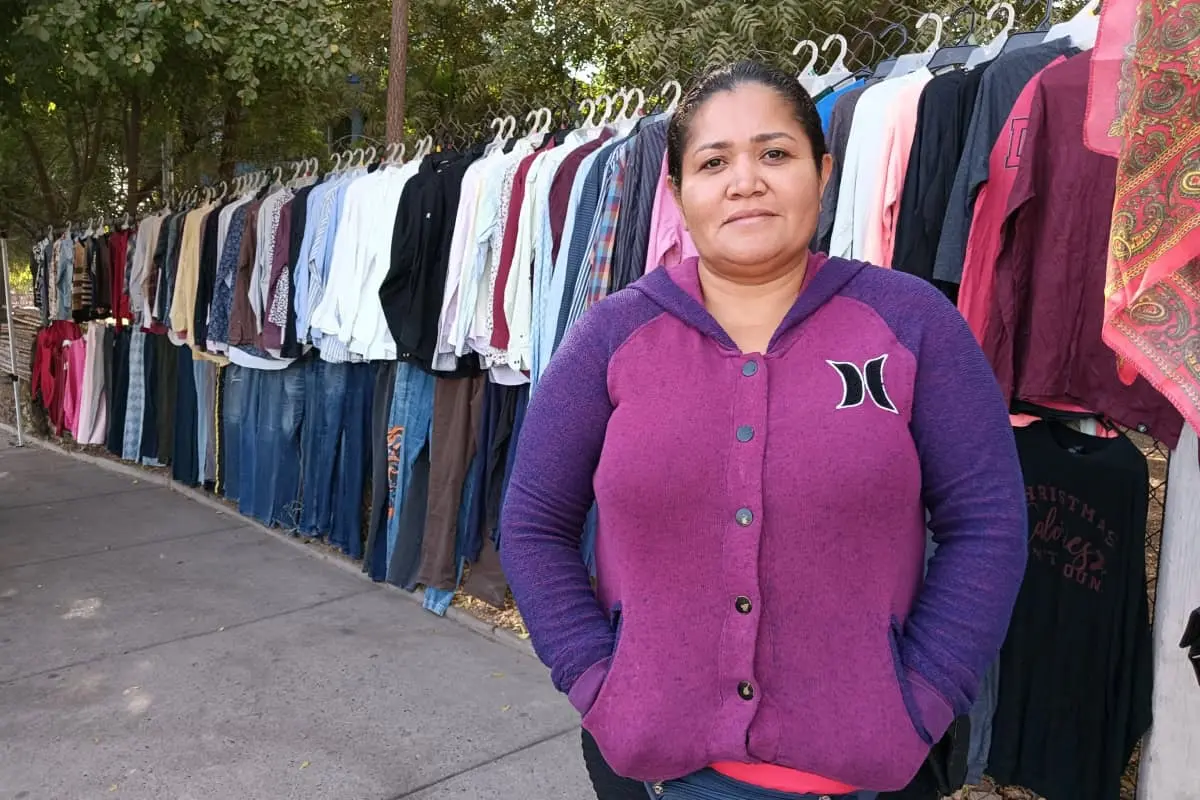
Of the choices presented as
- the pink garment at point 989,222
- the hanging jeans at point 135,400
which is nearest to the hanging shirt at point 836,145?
the pink garment at point 989,222

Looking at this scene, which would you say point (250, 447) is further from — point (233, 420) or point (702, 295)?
point (702, 295)

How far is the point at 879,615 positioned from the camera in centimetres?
118

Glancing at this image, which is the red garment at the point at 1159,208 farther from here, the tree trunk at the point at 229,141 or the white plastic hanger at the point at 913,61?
the tree trunk at the point at 229,141

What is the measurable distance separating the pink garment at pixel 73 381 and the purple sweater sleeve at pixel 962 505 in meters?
8.23

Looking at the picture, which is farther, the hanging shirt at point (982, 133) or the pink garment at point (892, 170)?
the pink garment at point (892, 170)

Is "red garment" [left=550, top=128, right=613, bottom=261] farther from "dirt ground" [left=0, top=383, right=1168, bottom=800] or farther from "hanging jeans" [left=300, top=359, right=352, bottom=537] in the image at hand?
"hanging jeans" [left=300, top=359, right=352, bottom=537]

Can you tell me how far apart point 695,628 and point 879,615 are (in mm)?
244

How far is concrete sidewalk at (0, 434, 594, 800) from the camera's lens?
300 cm

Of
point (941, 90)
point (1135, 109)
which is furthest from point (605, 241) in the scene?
point (1135, 109)

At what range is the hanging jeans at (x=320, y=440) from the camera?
5.13m

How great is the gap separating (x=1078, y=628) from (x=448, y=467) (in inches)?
112

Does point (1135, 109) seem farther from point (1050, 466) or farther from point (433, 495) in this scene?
point (433, 495)

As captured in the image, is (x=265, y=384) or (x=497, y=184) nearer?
(x=497, y=184)

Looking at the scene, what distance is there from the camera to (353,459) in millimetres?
5133
